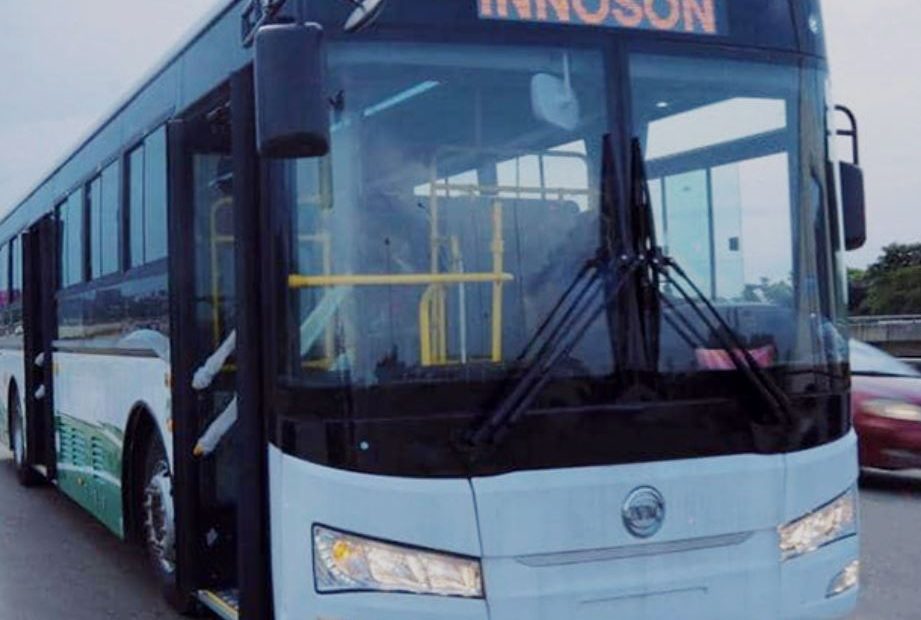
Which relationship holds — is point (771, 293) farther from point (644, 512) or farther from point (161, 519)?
point (161, 519)

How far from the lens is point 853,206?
5.24 metres

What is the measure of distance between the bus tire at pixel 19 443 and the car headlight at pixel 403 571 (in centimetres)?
821

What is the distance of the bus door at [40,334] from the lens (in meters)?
9.58

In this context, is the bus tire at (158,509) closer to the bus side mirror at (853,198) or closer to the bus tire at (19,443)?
the bus side mirror at (853,198)

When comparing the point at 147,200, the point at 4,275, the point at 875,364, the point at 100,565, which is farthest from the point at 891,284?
the point at 147,200

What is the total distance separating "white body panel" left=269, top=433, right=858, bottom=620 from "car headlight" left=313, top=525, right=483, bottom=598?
32mm

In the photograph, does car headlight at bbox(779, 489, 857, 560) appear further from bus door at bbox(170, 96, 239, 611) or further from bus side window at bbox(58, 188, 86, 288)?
bus side window at bbox(58, 188, 86, 288)

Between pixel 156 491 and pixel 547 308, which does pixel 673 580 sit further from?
pixel 156 491

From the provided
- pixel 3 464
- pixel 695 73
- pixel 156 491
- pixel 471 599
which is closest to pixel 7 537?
pixel 156 491

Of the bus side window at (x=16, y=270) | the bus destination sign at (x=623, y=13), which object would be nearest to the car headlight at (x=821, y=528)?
the bus destination sign at (x=623, y=13)

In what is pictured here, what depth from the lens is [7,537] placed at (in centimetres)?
914

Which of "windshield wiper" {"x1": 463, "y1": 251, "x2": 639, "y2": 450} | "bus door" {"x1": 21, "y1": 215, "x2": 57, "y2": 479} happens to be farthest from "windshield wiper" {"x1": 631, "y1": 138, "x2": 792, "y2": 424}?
"bus door" {"x1": 21, "y1": 215, "x2": 57, "y2": 479}

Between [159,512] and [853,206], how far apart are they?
384 cm

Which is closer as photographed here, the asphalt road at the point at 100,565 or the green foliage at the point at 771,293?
the green foliage at the point at 771,293
